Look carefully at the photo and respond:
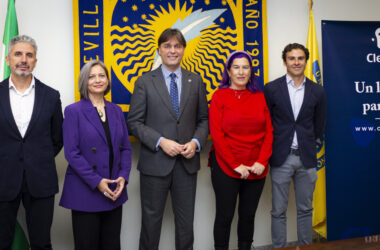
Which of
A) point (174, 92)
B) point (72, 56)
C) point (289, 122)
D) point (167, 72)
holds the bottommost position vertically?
point (289, 122)

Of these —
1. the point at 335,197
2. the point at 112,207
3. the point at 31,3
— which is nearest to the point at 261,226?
the point at 335,197

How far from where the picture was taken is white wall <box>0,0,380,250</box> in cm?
258

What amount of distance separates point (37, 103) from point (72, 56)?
30.9 inches

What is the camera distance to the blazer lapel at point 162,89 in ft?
7.64

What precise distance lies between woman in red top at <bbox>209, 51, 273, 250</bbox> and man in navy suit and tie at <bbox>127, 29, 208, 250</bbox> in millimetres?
166

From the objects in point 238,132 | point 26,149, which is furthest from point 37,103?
point 238,132

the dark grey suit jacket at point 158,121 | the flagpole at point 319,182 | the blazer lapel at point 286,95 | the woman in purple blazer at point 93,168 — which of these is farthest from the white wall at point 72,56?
the woman in purple blazer at point 93,168

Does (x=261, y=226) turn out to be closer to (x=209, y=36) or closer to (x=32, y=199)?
(x=209, y=36)

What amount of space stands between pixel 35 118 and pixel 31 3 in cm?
113

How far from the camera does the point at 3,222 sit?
6.25 ft

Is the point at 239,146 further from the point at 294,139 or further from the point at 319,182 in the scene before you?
the point at 319,182

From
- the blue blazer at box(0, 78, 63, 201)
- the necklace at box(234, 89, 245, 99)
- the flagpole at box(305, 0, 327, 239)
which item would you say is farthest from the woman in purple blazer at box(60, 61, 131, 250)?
the flagpole at box(305, 0, 327, 239)

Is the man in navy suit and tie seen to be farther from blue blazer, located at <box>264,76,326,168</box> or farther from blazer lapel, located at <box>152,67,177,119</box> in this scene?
blue blazer, located at <box>264,76,326,168</box>

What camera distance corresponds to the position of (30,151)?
192 centimetres
